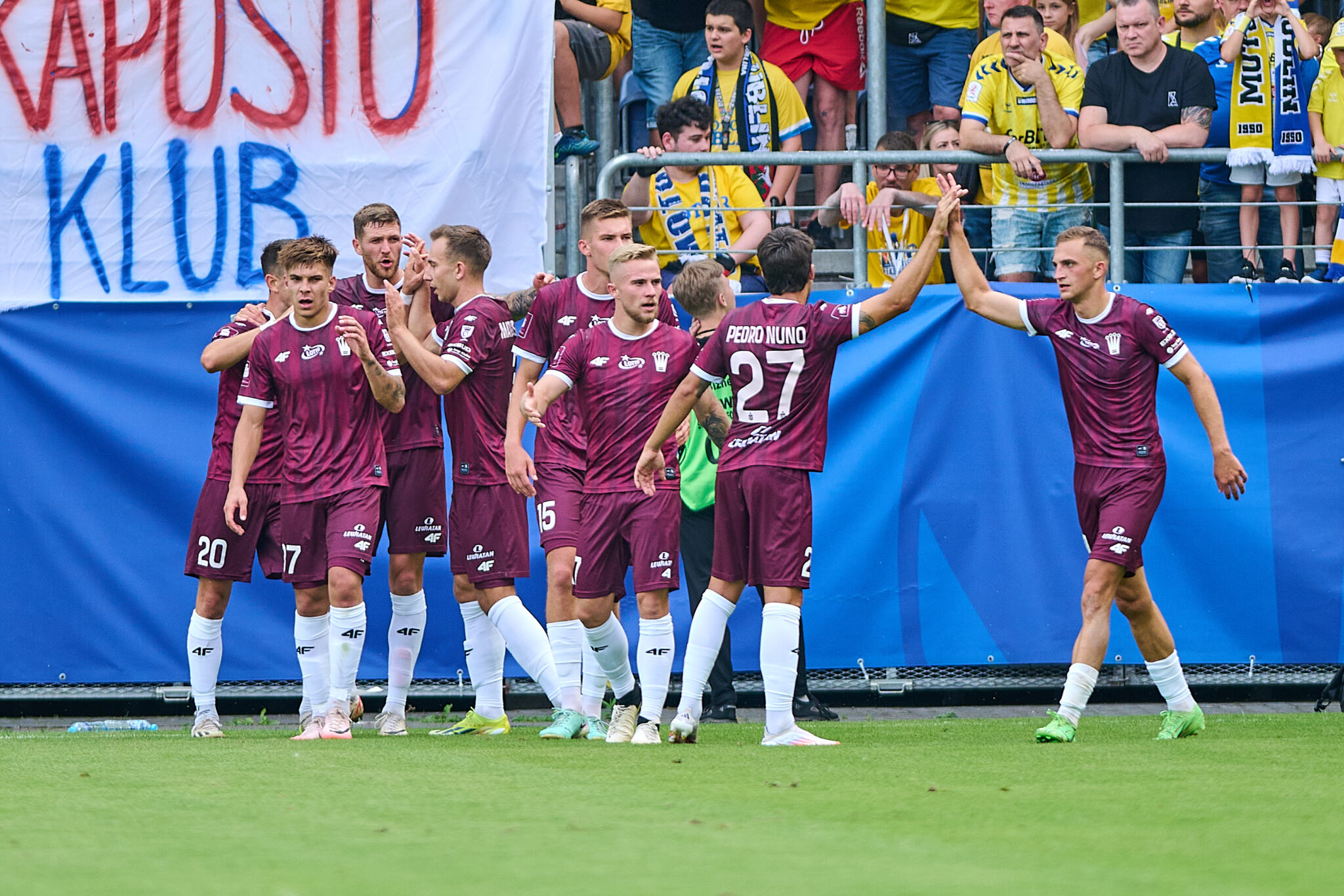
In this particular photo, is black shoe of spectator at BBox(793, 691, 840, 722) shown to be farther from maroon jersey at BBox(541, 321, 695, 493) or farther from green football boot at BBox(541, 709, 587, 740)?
maroon jersey at BBox(541, 321, 695, 493)

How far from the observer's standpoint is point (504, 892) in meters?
3.76

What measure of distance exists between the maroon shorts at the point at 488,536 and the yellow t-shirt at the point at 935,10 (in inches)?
205

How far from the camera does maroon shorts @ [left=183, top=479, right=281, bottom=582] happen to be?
8.39 m

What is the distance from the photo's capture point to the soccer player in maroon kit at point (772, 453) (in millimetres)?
7027

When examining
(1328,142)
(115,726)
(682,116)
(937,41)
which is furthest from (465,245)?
(1328,142)

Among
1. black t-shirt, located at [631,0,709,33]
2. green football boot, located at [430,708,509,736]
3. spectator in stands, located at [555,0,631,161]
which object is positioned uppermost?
black t-shirt, located at [631,0,709,33]

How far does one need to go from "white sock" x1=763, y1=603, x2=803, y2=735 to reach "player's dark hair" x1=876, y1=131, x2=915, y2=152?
4.05m

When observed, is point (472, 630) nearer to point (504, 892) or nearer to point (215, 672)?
point (215, 672)

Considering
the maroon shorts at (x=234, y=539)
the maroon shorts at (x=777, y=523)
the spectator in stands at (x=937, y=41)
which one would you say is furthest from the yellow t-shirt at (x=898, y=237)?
the maroon shorts at (x=234, y=539)

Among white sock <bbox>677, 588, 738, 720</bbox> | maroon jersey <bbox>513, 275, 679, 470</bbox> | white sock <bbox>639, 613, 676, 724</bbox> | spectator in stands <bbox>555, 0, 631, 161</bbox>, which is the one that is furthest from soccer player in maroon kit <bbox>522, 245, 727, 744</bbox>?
spectator in stands <bbox>555, 0, 631, 161</bbox>

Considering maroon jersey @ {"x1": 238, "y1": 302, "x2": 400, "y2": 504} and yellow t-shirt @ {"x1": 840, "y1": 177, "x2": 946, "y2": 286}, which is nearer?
maroon jersey @ {"x1": 238, "y1": 302, "x2": 400, "y2": 504}

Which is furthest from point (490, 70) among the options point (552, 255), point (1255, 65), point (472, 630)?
point (1255, 65)

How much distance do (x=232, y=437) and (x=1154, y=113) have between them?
5847 millimetres

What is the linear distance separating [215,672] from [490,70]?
3.75 m
